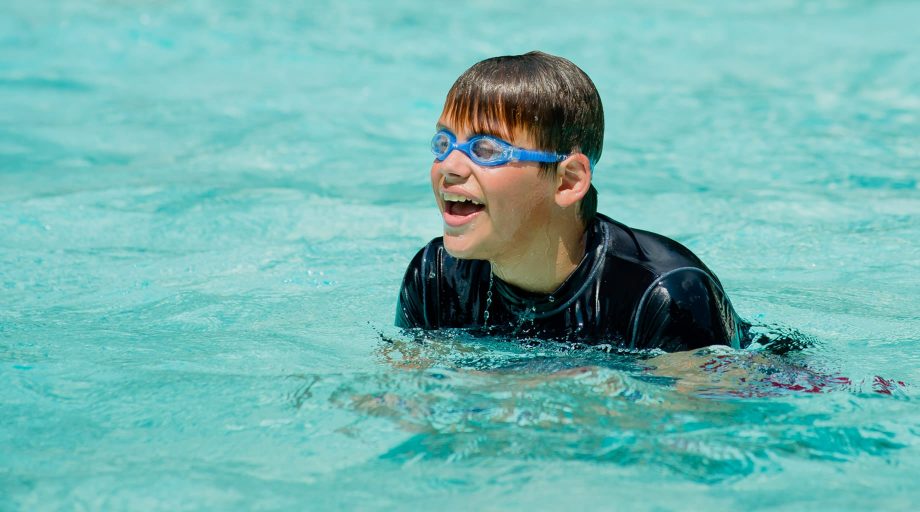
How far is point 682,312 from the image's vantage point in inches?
140

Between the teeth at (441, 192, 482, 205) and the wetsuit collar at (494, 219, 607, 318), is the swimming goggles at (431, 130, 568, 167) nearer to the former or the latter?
the teeth at (441, 192, 482, 205)

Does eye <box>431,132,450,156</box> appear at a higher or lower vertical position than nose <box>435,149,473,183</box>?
higher

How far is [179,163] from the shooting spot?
7.97 metres

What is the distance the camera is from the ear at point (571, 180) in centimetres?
371

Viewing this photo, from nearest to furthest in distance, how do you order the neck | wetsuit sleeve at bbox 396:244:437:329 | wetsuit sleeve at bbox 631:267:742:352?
wetsuit sleeve at bbox 631:267:742:352 → the neck → wetsuit sleeve at bbox 396:244:437:329

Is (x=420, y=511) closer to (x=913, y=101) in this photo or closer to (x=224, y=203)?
(x=224, y=203)

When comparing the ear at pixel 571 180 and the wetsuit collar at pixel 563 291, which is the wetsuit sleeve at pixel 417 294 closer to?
the wetsuit collar at pixel 563 291

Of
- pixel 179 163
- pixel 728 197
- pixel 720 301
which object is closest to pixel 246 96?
pixel 179 163

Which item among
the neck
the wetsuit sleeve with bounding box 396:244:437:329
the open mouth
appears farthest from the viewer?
the wetsuit sleeve with bounding box 396:244:437:329

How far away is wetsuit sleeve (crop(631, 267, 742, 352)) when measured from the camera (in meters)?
3.55

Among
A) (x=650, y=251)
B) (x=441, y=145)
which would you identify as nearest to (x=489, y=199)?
(x=441, y=145)

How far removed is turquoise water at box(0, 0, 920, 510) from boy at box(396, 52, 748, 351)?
0.40 ft

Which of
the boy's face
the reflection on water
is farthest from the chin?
the reflection on water

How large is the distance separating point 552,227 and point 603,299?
0.96ft
